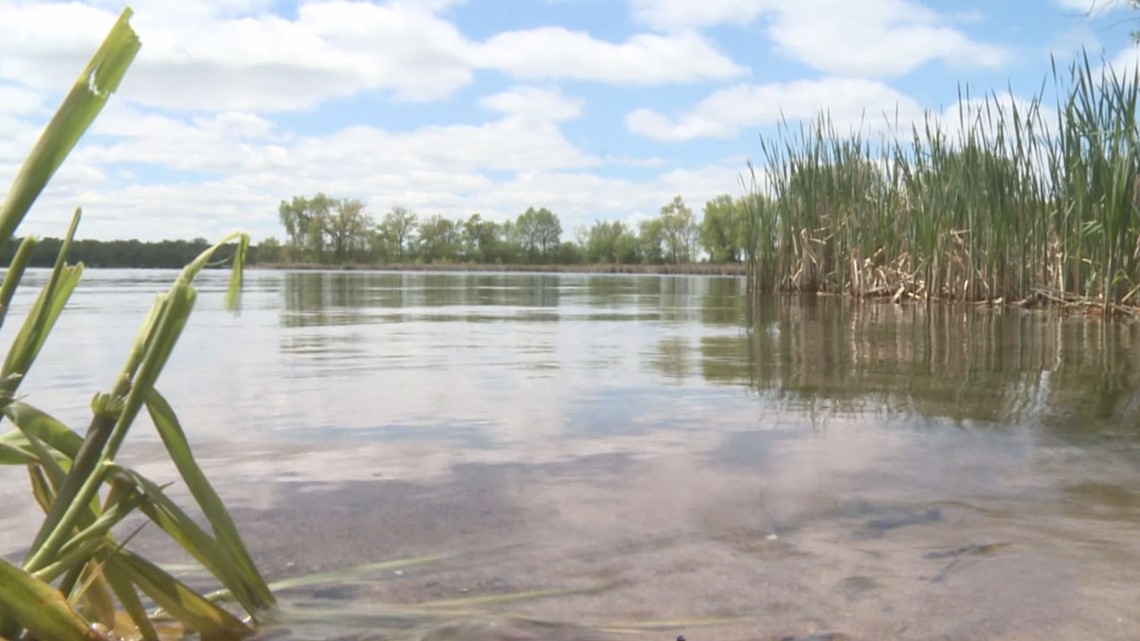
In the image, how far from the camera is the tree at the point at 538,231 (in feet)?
220

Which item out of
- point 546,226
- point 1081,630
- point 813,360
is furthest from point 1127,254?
point 546,226

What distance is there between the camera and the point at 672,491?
1.64m

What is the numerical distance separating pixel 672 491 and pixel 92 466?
1045 millimetres

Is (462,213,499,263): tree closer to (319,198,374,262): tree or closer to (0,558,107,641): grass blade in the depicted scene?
(319,198,374,262): tree

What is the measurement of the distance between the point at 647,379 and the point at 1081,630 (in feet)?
7.41

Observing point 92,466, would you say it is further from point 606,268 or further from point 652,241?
point 652,241

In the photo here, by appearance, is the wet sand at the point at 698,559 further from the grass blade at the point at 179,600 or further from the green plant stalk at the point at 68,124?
the green plant stalk at the point at 68,124

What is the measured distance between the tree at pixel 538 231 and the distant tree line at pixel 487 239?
73mm

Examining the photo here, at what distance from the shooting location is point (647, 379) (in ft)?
10.6

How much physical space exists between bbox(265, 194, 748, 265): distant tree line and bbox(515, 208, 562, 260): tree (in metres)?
0.07

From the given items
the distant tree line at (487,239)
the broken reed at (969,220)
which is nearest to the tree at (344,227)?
the distant tree line at (487,239)

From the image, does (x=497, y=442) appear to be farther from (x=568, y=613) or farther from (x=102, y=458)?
(x=102, y=458)

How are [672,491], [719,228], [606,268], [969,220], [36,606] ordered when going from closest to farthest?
[36,606]
[672,491]
[969,220]
[606,268]
[719,228]

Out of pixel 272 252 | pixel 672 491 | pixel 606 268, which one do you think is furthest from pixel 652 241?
pixel 672 491
